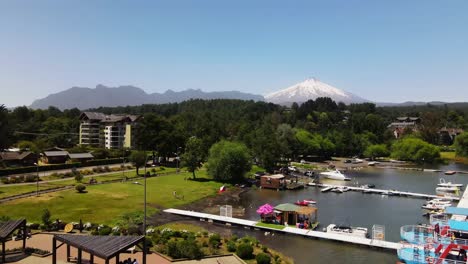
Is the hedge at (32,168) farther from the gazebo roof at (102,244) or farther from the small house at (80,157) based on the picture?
the gazebo roof at (102,244)

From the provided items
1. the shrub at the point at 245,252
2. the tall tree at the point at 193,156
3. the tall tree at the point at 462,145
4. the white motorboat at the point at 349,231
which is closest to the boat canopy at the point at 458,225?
the white motorboat at the point at 349,231

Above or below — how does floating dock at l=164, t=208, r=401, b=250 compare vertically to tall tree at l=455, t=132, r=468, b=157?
below

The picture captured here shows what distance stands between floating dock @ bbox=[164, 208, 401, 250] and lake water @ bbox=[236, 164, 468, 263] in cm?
65

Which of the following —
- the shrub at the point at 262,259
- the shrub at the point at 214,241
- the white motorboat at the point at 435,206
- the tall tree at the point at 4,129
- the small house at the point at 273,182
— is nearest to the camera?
the shrub at the point at 262,259

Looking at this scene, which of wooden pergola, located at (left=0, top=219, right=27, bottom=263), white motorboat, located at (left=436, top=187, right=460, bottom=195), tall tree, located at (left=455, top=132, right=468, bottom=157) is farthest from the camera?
tall tree, located at (left=455, top=132, right=468, bottom=157)

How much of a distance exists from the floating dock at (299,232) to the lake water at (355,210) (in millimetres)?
648

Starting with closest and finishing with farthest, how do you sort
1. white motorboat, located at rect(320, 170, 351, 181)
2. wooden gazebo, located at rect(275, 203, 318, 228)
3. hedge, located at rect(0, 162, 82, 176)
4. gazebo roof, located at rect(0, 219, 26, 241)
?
gazebo roof, located at rect(0, 219, 26, 241) < wooden gazebo, located at rect(275, 203, 318, 228) < hedge, located at rect(0, 162, 82, 176) < white motorboat, located at rect(320, 170, 351, 181)

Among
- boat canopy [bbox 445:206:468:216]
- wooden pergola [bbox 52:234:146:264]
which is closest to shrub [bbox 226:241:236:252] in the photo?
wooden pergola [bbox 52:234:146:264]

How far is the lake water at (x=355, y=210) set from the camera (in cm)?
3522

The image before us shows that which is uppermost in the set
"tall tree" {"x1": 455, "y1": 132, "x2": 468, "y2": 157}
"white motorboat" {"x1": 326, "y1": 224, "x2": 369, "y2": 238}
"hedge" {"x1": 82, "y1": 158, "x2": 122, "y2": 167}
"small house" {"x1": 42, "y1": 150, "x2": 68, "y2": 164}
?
"tall tree" {"x1": 455, "y1": 132, "x2": 468, "y2": 157}

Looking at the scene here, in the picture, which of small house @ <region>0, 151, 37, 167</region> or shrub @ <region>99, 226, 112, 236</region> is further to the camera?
small house @ <region>0, 151, 37, 167</region>

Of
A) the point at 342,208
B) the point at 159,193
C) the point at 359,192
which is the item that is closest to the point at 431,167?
the point at 359,192

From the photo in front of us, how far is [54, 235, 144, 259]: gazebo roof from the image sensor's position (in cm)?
2247

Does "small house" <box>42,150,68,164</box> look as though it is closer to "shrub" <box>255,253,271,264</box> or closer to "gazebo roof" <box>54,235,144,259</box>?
"gazebo roof" <box>54,235,144,259</box>
